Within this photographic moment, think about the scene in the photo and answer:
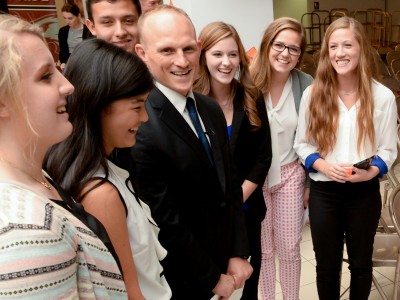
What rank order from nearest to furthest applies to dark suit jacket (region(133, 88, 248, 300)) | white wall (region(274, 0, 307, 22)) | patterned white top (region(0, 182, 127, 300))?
patterned white top (region(0, 182, 127, 300))
dark suit jacket (region(133, 88, 248, 300))
white wall (region(274, 0, 307, 22))

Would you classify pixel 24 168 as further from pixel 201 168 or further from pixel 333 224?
pixel 333 224

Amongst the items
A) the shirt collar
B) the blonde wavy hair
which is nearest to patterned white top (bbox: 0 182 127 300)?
the blonde wavy hair

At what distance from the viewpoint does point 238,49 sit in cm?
184

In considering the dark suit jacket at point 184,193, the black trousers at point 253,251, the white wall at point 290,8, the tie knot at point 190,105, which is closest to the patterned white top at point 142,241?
the dark suit jacket at point 184,193

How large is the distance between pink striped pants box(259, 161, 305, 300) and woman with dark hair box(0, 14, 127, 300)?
1421 mm

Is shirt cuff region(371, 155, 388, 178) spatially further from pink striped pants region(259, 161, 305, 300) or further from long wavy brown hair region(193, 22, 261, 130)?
long wavy brown hair region(193, 22, 261, 130)

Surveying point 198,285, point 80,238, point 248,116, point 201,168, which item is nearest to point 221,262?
point 198,285

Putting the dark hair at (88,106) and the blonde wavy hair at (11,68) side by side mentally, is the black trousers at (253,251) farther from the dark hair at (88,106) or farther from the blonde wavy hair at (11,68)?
the blonde wavy hair at (11,68)

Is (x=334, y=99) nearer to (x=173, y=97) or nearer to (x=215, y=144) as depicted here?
(x=215, y=144)

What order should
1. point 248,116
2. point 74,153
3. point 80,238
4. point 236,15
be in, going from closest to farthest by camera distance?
point 80,238
point 74,153
point 248,116
point 236,15

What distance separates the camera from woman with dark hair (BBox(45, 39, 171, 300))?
0.90 metres

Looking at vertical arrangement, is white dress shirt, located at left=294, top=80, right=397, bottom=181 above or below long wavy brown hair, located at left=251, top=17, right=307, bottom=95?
below

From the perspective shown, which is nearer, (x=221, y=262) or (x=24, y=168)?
(x=24, y=168)

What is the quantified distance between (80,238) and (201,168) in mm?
643
